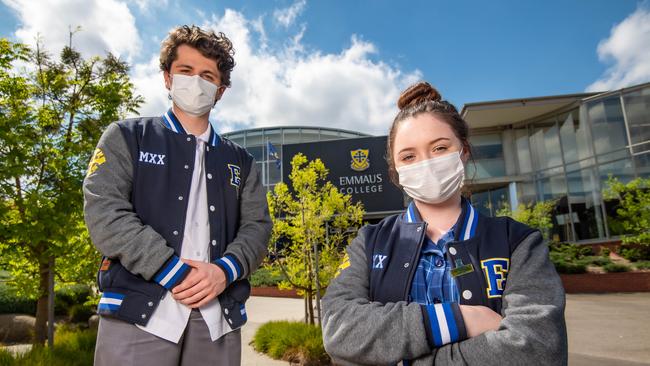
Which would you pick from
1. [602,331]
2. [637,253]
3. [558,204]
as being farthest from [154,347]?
[558,204]

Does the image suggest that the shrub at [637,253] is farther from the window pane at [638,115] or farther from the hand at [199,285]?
the hand at [199,285]

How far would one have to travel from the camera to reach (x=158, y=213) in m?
1.82

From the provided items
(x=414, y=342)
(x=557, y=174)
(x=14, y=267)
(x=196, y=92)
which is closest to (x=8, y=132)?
(x=14, y=267)

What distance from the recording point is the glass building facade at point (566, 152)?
59.6 ft

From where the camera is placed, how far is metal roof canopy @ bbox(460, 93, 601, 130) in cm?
2030

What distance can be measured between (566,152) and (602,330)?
16.7 m

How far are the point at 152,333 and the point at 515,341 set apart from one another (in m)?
1.43

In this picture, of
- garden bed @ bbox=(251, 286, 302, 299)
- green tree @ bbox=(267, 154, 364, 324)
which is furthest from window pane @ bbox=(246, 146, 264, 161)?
green tree @ bbox=(267, 154, 364, 324)

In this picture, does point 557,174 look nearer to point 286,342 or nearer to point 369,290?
point 286,342

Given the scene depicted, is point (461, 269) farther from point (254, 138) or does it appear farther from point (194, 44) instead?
point (254, 138)

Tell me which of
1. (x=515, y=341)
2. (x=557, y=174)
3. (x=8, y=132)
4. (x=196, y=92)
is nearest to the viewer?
(x=515, y=341)

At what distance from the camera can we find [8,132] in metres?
4.64

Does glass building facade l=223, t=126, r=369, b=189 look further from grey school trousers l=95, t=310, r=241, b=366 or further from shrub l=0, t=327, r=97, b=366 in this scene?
grey school trousers l=95, t=310, r=241, b=366

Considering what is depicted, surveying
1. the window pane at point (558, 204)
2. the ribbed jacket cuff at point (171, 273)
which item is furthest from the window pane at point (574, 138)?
the ribbed jacket cuff at point (171, 273)
